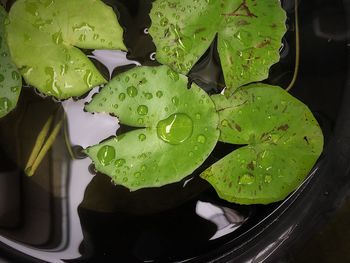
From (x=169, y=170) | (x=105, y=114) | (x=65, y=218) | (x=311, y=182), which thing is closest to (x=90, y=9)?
(x=105, y=114)

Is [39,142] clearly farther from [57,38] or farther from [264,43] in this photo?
[264,43]

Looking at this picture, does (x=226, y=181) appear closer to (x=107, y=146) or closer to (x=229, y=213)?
(x=229, y=213)

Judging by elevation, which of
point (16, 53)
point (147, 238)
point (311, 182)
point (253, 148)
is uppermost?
point (16, 53)

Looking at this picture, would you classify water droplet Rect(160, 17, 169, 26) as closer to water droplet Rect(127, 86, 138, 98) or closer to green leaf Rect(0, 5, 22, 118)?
water droplet Rect(127, 86, 138, 98)

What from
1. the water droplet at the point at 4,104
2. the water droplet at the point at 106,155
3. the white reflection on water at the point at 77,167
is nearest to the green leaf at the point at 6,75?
the water droplet at the point at 4,104

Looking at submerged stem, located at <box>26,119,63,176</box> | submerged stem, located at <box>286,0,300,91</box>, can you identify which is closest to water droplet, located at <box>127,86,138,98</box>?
submerged stem, located at <box>26,119,63,176</box>

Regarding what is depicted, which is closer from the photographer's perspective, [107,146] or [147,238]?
[107,146]

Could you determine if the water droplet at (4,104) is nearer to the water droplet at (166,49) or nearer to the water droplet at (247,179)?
the water droplet at (166,49)
